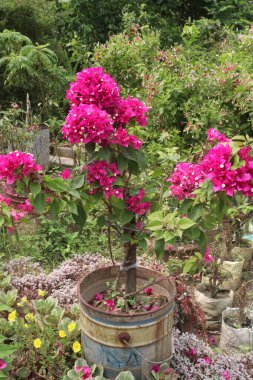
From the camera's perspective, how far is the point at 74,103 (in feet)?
5.84

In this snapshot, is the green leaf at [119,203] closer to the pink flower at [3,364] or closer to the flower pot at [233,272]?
the pink flower at [3,364]

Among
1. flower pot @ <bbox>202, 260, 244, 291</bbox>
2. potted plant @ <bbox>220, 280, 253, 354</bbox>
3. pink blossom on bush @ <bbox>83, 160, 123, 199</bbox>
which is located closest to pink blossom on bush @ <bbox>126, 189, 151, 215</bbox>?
pink blossom on bush @ <bbox>83, 160, 123, 199</bbox>

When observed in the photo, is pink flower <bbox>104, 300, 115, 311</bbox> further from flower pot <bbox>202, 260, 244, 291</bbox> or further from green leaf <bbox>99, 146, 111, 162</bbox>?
flower pot <bbox>202, 260, 244, 291</bbox>

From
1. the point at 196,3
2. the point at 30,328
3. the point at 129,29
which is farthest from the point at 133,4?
the point at 30,328

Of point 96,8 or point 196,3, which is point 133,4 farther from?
point 196,3

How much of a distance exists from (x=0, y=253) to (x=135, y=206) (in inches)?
68.5

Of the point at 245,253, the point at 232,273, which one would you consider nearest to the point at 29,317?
the point at 232,273

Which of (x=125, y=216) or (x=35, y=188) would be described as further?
(x=125, y=216)

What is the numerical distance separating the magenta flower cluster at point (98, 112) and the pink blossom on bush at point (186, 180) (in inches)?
7.8

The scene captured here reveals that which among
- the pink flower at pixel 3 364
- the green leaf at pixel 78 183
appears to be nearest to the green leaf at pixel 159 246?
the green leaf at pixel 78 183

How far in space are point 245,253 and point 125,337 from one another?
1.93 metres

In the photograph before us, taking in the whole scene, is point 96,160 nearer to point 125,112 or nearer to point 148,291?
point 125,112

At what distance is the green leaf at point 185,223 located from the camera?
1.78 m

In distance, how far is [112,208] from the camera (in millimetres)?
2117
